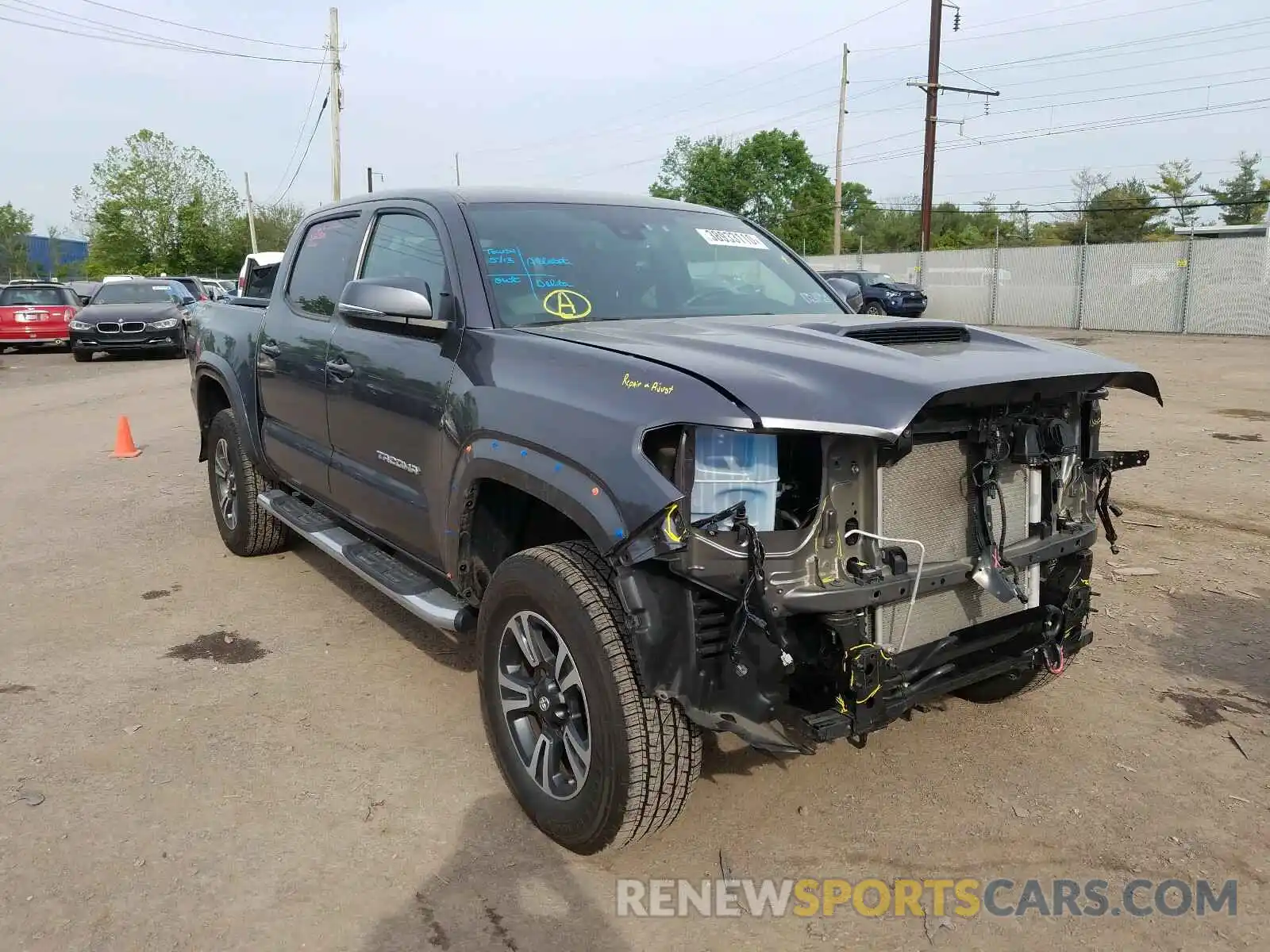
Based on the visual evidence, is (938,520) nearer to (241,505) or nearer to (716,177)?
(241,505)

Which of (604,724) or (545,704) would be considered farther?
(545,704)

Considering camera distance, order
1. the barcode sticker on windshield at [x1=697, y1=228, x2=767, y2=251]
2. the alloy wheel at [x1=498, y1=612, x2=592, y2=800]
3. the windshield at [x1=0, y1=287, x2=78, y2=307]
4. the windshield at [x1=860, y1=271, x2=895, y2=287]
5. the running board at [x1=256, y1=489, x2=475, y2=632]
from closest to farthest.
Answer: the alloy wheel at [x1=498, y1=612, x2=592, y2=800] → the running board at [x1=256, y1=489, x2=475, y2=632] → the barcode sticker on windshield at [x1=697, y1=228, x2=767, y2=251] → the windshield at [x1=0, y1=287, x2=78, y2=307] → the windshield at [x1=860, y1=271, x2=895, y2=287]

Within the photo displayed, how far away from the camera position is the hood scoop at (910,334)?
3.04 meters

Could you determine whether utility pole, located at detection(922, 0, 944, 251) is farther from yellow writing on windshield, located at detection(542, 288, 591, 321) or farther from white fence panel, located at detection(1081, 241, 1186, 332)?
yellow writing on windshield, located at detection(542, 288, 591, 321)

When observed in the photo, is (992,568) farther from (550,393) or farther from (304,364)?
(304,364)

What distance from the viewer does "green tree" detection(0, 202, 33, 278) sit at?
6756 centimetres

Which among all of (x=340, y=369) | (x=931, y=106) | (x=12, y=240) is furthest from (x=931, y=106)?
(x=12, y=240)

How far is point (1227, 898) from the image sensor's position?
2748mm

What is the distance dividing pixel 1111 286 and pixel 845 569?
2671cm

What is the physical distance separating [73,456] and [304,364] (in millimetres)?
6495

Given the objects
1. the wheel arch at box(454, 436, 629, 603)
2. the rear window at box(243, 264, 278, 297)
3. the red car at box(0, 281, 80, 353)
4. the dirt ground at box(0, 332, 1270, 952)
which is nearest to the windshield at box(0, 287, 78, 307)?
the red car at box(0, 281, 80, 353)

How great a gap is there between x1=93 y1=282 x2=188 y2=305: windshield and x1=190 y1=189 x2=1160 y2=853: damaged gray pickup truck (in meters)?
20.1

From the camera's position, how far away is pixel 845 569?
2.60m

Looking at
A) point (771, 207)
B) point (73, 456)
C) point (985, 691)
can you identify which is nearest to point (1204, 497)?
point (985, 691)
